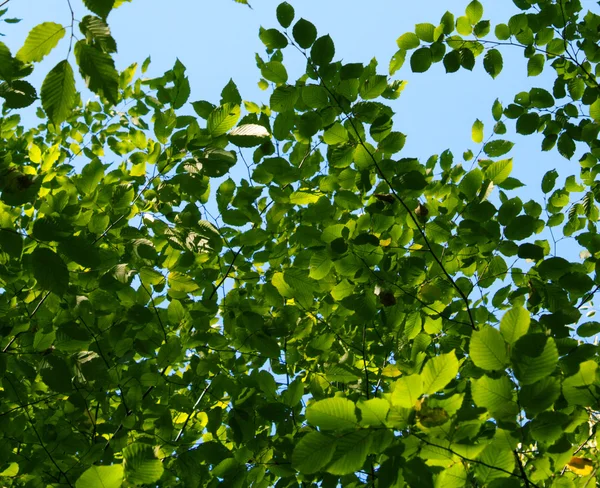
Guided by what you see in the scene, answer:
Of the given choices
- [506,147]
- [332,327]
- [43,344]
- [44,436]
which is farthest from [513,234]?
[44,436]

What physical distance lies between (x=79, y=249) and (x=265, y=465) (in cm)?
116

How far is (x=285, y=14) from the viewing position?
2.12 m

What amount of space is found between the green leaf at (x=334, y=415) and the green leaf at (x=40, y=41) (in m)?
0.97

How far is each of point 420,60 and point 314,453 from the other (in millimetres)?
2072

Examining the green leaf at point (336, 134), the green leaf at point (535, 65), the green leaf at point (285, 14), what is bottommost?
the green leaf at point (336, 134)

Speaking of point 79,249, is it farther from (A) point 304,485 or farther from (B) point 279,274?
(A) point 304,485

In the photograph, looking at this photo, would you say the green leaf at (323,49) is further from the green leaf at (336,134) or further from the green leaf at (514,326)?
the green leaf at (514,326)

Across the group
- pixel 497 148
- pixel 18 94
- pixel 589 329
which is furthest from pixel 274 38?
pixel 589 329

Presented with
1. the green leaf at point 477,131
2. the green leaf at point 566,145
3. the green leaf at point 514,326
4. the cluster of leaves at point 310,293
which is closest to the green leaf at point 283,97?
the cluster of leaves at point 310,293

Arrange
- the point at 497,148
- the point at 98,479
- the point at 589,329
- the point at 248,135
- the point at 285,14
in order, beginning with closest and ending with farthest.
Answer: the point at 98,479
the point at 248,135
the point at 285,14
the point at 589,329
the point at 497,148

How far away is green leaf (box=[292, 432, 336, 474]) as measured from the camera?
3.87 feet

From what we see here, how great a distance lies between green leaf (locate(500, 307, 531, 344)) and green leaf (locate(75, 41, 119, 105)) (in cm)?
100

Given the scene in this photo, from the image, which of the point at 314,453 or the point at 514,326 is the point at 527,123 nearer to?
the point at 514,326

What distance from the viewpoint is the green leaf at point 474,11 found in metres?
2.71
